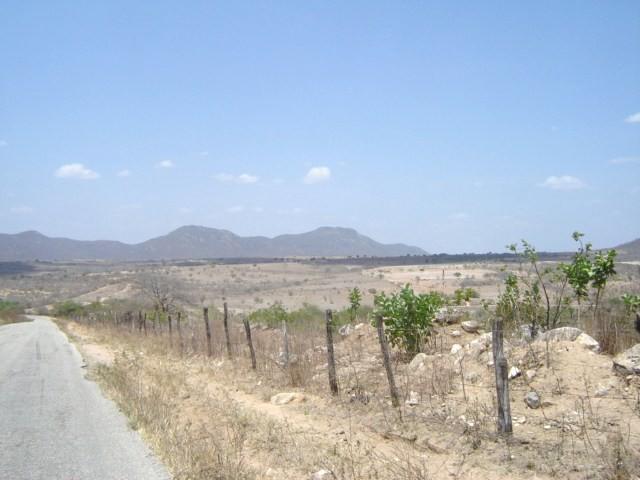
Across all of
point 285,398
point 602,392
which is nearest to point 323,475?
point 602,392

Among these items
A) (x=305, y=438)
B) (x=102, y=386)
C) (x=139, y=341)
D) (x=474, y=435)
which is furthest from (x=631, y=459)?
(x=139, y=341)

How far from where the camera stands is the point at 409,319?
13500 millimetres

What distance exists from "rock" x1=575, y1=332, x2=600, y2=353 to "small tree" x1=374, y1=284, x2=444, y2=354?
11.5 ft

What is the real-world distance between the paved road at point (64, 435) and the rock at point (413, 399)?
440cm

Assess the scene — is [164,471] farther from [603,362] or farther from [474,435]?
[603,362]

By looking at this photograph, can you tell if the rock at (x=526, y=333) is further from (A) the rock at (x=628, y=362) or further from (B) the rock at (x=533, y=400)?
(B) the rock at (x=533, y=400)

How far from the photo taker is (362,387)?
1141 cm

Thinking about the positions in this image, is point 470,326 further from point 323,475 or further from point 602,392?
point 323,475

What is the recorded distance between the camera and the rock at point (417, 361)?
12.3 metres

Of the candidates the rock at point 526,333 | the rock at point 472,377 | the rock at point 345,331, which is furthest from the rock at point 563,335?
the rock at point 345,331

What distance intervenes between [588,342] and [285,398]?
601cm

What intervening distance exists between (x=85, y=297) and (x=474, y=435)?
86.6 metres

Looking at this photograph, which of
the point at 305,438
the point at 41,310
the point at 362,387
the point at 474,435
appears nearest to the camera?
the point at 474,435

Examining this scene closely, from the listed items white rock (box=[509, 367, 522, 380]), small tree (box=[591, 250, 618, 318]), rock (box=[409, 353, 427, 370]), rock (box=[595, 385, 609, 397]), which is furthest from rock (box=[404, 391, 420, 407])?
small tree (box=[591, 250, 618, 318])
